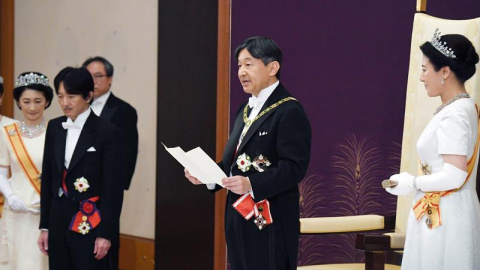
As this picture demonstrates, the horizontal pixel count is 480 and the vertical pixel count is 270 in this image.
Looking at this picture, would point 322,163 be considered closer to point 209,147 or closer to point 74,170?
point 209,147

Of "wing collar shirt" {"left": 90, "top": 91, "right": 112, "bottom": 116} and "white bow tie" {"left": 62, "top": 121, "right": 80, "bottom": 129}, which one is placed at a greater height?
"wing collar shirt" {"left": 90, "top": 91, "right": 112, "bottom": 116}

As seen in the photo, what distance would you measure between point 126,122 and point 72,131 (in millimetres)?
1375

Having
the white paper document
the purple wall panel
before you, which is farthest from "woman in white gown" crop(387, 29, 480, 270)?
the purple wall panel

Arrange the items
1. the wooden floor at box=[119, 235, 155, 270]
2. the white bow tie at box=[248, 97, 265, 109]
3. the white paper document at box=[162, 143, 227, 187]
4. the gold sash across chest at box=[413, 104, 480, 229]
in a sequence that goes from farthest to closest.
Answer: the wooden floor at box=[119, 235, 155, 270]
the white bow tie at box=[248, 97, 265, 109]
the gold sash across chest at box=[413, 104, 480, 229]
the white paper document at box=[162, 143, 227, 187]

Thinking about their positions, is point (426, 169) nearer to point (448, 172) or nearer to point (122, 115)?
point (448, 172)

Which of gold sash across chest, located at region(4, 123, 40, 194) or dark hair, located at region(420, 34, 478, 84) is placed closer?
dark hair, located at region(420, 34, 478, 84)

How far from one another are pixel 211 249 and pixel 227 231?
5.61 ft

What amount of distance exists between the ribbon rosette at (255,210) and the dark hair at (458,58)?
0.83 m

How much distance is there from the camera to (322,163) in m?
4.66

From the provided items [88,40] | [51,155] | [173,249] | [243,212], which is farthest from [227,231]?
[88,40]

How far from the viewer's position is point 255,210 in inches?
127

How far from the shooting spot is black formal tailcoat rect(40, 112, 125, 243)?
3984 millimetres

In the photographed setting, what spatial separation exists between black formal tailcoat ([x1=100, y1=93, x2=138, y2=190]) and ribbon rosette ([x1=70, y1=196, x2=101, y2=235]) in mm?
1497

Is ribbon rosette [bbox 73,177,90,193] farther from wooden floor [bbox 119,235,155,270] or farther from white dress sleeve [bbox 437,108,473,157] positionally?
wooden floor [bbox 119,235,155,270]
